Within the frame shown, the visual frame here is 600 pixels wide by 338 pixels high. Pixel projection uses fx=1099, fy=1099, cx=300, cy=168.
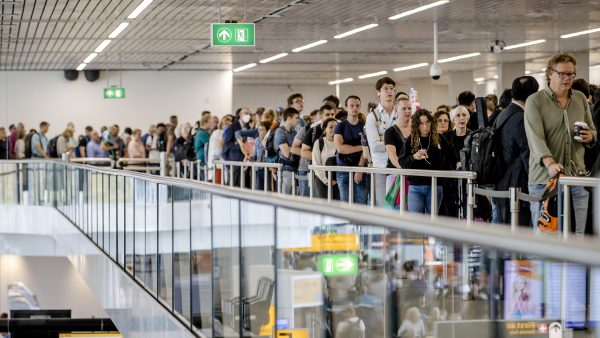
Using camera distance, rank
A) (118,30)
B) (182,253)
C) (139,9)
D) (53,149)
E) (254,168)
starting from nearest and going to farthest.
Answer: (182,253) < (254,168) < (139,9) < (118,30) < (53,149)

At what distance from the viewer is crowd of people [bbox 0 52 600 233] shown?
25.6 ft

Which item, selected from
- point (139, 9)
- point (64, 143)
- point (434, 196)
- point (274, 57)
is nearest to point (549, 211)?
point (434, 196)

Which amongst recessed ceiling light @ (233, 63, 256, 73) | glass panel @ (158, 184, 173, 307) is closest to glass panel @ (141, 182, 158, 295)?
glass panel @ (158, 184, 173, 307)

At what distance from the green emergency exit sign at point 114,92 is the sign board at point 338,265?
1160 inches

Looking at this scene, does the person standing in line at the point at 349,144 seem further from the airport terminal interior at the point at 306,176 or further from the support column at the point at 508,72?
the support column at the point at 508,72

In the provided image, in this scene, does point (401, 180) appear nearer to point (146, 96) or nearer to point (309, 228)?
point (309, 228)

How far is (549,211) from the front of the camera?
773cm

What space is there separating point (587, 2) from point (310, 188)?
9406 millimetres

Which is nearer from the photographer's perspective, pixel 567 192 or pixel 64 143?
pixel 567 192

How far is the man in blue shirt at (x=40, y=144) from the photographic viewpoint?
29.5 m

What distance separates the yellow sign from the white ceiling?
14991 mm

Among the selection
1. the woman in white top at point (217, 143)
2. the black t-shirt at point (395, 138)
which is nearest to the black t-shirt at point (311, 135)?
the black t-shirt at point (395, 138)

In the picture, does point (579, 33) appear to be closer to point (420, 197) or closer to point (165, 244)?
point (420, 197)

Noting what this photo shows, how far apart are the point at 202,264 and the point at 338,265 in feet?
9.57
